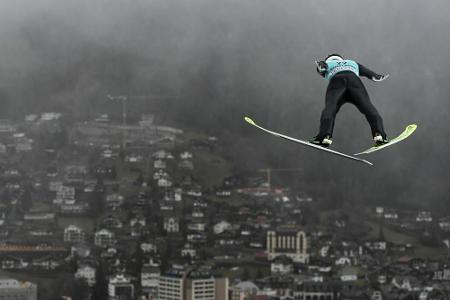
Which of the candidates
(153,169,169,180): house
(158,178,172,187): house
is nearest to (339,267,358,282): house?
(158,178,172,187): house

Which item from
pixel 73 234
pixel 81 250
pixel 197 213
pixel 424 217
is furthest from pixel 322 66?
pixel 197 213

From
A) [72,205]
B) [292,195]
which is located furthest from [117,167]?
[292,195]

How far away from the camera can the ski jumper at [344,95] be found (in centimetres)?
1838

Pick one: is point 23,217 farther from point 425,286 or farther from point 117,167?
point 425,286

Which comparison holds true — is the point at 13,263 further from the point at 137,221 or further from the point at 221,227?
the point at 221,227

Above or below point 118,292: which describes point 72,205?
above

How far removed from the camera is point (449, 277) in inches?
2837

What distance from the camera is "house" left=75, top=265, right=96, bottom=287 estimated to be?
70000mm

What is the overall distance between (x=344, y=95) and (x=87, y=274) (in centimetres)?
5309

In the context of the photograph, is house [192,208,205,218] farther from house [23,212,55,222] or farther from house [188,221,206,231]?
house [23,212,55,222]

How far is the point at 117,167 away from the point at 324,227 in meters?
12.4

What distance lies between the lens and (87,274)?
70.4 meters

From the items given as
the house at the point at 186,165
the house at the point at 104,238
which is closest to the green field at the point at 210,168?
the house at the point at 186,165

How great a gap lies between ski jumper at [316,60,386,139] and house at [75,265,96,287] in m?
52.4
